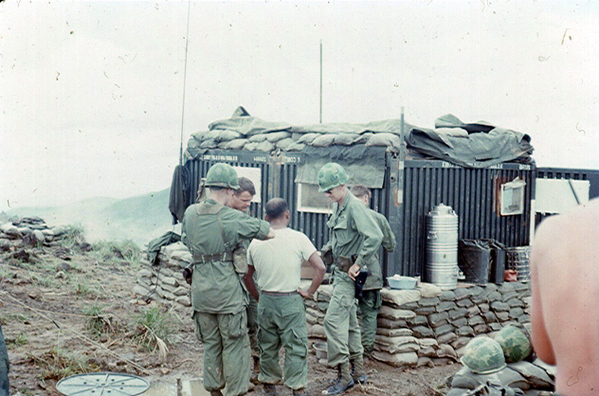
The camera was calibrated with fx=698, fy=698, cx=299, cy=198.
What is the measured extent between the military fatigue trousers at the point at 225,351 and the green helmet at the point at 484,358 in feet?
6.93

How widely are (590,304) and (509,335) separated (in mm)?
5436

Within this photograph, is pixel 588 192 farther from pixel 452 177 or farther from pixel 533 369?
pixel 533 369

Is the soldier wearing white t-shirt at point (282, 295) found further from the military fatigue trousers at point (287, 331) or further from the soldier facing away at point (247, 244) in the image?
the soldier facing away at point (247, 244)

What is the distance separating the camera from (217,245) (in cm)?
645

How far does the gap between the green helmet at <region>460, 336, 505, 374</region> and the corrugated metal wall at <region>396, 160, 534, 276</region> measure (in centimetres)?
273

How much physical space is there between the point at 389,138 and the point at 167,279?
454 cm

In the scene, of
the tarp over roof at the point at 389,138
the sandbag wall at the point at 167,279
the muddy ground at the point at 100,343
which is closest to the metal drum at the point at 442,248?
the tarp over roof at the point at 389,138

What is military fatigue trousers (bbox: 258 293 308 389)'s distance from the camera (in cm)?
677

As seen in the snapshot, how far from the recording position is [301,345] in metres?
6.83

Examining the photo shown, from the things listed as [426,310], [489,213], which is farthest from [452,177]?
[426,310]

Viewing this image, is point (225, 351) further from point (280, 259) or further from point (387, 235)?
point (387, 235)

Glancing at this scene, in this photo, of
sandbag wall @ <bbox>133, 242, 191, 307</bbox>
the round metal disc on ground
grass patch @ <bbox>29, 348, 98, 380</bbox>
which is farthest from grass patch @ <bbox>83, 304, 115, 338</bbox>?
sandbag wall @ <bbox>133, 242, 191, 307</bbox>

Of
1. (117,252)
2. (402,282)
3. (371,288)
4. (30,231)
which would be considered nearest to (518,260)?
(402,282)

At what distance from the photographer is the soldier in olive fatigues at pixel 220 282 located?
645 centimetres
